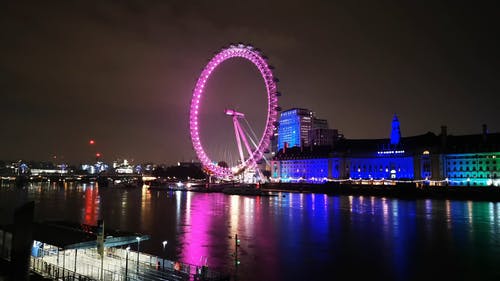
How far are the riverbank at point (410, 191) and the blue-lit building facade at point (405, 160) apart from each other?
57.0ft

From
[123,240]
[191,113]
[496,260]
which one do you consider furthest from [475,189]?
[123,240]

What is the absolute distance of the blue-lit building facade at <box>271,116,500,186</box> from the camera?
103 metres

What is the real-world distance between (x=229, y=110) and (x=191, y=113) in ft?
27.7

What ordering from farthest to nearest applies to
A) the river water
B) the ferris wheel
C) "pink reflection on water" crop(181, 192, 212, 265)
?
the ferris wheel → "pink reflection on water" crop(181, 192, 212, 265) → the river water

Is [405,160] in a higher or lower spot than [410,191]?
higher

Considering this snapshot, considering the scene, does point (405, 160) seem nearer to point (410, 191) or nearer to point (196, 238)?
point (410, 191)

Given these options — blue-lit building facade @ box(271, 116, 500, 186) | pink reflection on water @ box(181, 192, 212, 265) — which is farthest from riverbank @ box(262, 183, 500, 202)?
pink reflection on water @ box(181, 192, 212, 265)

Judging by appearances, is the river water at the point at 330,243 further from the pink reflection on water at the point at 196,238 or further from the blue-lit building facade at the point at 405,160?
the blue-lit building facade at the point at 405,160

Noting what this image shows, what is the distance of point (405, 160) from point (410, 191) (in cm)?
3176

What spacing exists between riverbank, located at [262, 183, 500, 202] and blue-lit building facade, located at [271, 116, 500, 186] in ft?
57.0

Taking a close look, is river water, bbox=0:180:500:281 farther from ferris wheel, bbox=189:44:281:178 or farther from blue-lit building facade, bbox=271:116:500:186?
blue-lit building facade, bbox=271:116:500:186

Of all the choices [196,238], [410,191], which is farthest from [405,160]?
[196,238]

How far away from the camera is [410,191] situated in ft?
295

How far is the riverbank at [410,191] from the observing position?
7896 cm
